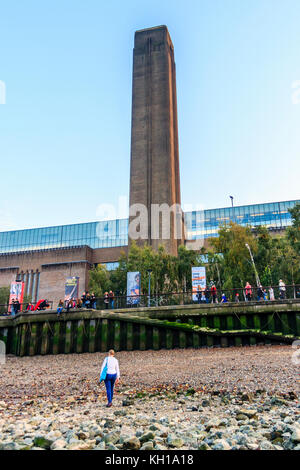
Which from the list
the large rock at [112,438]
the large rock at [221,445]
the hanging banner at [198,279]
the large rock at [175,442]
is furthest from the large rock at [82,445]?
the hanging banner at [198,279]

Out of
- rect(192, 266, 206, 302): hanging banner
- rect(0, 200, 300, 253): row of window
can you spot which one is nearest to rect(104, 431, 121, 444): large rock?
rect(192, 266, 206, 302): hanging banner

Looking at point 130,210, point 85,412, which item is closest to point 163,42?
point 130,210

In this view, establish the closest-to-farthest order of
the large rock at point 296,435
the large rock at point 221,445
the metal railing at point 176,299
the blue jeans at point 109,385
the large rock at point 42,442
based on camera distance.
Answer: the large rock at point 221,445
the large rock at point 296,435
the large rock at point 42,442
the blue jeans at point 109,385
the metal railing at point 176,299

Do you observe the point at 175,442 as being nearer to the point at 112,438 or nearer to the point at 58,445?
the point at 112,438

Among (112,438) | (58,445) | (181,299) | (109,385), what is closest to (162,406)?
(109,385)

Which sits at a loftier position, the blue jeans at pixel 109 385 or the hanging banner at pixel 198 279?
the hanging banner at pixel 198 279

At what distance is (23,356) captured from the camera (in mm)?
28547

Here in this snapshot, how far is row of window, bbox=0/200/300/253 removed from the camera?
291ft

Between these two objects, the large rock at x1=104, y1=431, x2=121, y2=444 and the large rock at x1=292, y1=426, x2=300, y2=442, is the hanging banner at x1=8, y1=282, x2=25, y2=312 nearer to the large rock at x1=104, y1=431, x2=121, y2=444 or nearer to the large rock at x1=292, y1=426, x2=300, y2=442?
the large rock at x1=104, y1=431, x2=121, y2=444

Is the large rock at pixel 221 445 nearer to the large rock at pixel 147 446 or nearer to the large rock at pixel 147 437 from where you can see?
the large rock at pixel 147 446

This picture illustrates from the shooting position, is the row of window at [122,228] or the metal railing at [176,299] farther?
the row of window at [122,228]

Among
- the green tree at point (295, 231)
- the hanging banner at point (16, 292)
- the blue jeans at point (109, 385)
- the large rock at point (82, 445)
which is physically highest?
the green tree at point (295, 231)

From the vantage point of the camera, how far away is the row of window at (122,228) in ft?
291
